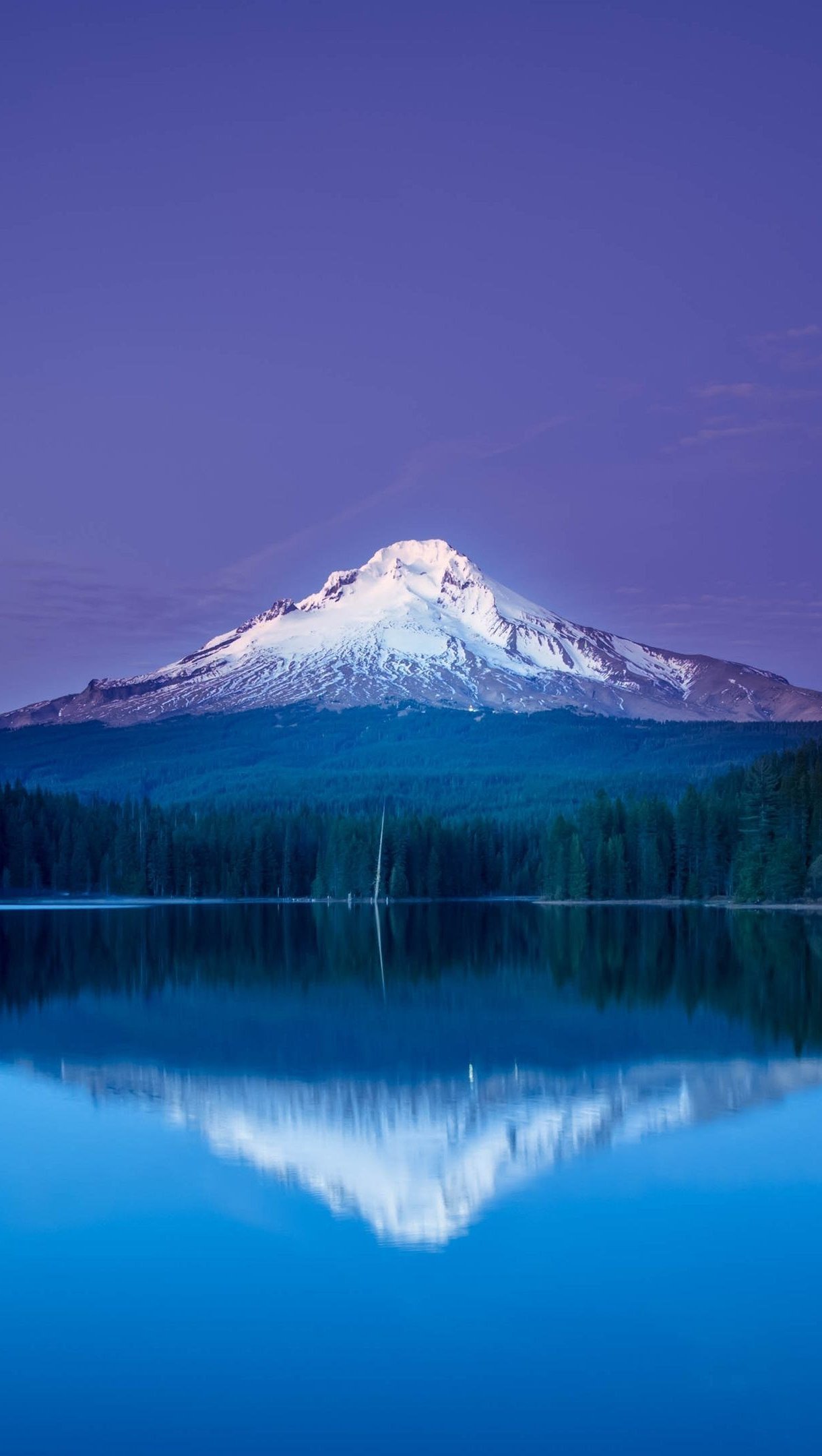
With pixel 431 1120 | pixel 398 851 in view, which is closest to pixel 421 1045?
pixel 431 1120

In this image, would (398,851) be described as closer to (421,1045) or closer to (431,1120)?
(421,1045)

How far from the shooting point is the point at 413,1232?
52.4 ft

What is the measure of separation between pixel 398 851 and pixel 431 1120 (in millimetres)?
103832

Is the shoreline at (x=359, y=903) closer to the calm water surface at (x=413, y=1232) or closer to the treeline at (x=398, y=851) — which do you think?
the treeline at (x=398, y=851)

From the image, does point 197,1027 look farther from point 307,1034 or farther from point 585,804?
point 585,804

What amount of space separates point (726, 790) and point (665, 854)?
977cm

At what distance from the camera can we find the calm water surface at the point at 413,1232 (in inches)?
453

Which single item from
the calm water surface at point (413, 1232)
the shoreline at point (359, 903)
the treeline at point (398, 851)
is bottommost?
the calm water surface at point (413, 1232)

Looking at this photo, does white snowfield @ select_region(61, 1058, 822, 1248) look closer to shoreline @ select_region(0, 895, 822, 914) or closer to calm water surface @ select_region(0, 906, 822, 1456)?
calm water surface @ select_region(0, 906, 822, 1456)

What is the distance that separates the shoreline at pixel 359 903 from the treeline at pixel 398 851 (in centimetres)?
73

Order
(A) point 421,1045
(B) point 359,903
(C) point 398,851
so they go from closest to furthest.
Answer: (A) point 421,1045, (B) point 359,903, (C) point 398,851

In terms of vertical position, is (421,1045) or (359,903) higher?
(359,903)

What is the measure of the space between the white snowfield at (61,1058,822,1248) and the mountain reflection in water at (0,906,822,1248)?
0.05 meters

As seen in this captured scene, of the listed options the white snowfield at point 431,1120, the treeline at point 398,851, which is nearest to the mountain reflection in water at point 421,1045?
the white snowfield at point 431,1120
